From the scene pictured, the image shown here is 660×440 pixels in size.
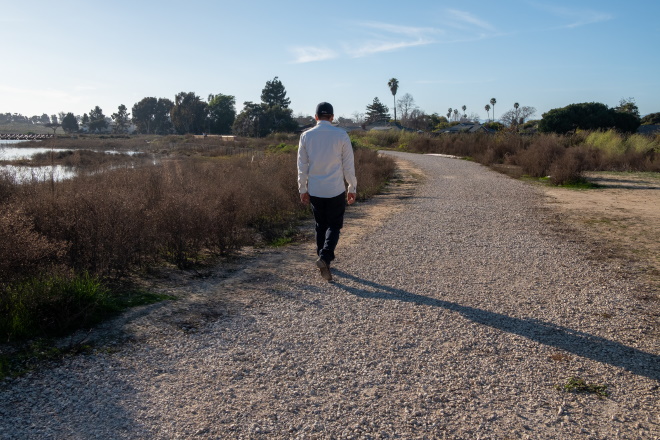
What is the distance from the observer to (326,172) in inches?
226

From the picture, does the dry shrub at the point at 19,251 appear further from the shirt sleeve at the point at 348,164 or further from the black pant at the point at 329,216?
the shirt sleeve at the point at 348,164

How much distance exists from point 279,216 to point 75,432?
8.25 meters

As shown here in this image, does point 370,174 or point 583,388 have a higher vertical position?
point 370,174

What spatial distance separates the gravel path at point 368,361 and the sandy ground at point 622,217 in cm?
78

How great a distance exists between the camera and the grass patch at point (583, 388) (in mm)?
3361

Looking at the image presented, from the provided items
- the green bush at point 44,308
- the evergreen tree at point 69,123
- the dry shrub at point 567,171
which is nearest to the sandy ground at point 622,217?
the dry shrub at point 567,171

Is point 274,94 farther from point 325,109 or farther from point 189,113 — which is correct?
point 325,109

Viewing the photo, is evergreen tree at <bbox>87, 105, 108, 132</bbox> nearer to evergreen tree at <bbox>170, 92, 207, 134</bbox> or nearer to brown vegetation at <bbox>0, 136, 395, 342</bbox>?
evergreen tree at <bbox>170, 92, 207, 134</bbox>

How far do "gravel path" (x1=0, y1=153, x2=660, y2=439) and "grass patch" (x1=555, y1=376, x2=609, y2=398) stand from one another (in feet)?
0.20

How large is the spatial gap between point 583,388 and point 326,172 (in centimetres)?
333

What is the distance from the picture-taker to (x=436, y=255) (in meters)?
7.38

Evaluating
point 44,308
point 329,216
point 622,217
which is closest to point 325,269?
point 329,216

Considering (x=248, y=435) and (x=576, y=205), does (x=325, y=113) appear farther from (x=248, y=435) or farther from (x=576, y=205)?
(x=576, y=205)

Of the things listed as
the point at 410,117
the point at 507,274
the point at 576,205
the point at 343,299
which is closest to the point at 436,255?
the point at 507,274
